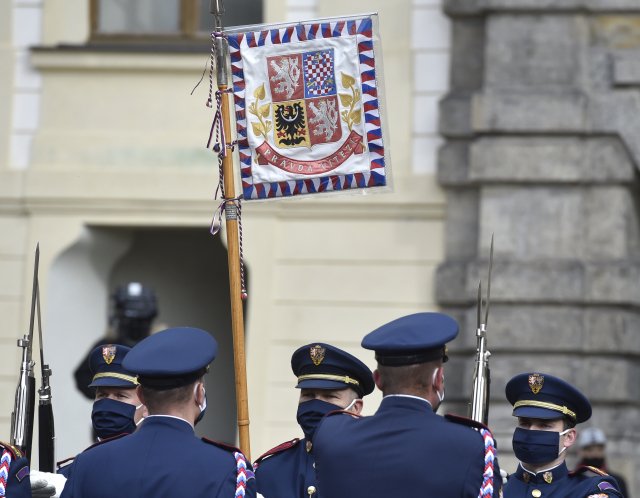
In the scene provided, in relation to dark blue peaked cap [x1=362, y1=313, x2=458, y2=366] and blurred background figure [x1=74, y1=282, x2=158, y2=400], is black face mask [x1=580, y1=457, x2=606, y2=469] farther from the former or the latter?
dark blue peaked cap [x1=362, y1=313, x2=458, y2=366]

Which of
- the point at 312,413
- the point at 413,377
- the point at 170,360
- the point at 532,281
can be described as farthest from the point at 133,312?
the point at 413,377

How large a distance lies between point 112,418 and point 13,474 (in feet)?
4.82

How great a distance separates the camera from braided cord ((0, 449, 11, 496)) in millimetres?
5086

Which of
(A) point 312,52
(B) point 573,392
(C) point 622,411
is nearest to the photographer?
(B) point 573,392

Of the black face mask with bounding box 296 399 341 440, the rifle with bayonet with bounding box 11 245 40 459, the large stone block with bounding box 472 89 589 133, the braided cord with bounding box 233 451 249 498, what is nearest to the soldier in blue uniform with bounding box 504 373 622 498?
the black face mask with bounding box 296 399 341 440

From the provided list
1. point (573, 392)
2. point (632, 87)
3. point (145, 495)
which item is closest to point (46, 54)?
point (632, 87)

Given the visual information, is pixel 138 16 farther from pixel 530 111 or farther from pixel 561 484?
pixel 561 484

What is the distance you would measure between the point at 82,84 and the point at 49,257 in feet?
3.88

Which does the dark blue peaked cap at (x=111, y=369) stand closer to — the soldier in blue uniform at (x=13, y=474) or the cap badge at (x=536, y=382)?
the soldier in blue uniform at (x=13, y=474)

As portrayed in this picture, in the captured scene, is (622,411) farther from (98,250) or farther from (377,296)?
(98,250)

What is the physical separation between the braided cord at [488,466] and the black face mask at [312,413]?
1762 mm

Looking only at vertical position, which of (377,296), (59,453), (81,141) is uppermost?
(81,141)

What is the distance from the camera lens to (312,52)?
722cm

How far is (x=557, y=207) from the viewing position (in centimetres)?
1062
